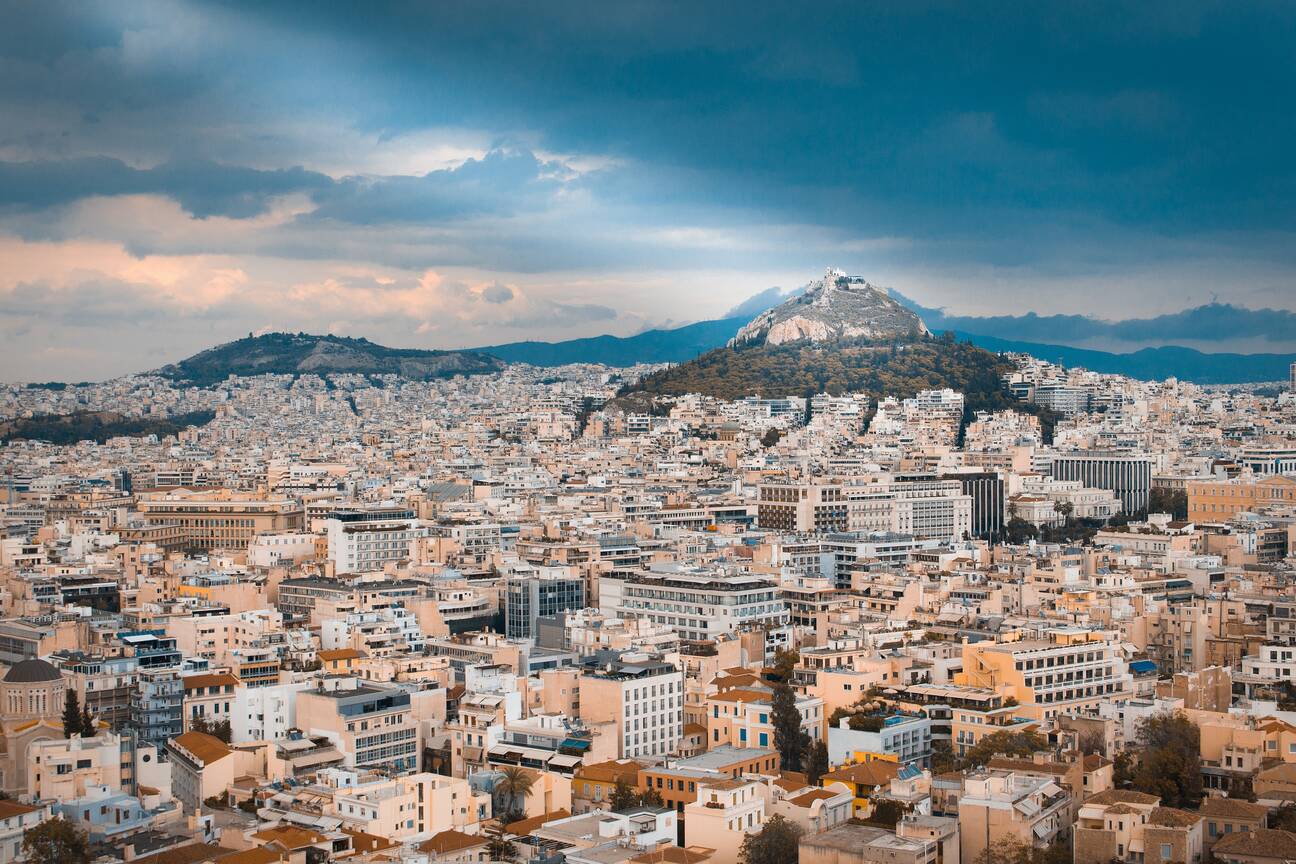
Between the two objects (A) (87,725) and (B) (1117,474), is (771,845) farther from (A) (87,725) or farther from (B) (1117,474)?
(B) (1117,474)

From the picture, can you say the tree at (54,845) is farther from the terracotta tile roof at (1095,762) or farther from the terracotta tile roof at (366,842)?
the terracotta tile roof at (1095,762)

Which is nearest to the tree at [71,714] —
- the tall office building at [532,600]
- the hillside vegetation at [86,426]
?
the tall office building at [532,600]

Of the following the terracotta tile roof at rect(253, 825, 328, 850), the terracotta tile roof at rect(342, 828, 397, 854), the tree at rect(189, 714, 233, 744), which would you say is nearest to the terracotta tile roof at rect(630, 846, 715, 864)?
the terracotta tile roof at rect(342, 828, 397, 854)

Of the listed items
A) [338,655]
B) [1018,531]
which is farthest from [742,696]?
[1018,531]

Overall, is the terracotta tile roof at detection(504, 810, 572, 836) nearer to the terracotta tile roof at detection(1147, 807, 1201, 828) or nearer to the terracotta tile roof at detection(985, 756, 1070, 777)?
the terracotta tile roof at detection(985, 756, 1070, 777)

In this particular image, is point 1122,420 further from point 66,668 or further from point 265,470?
point 66,668

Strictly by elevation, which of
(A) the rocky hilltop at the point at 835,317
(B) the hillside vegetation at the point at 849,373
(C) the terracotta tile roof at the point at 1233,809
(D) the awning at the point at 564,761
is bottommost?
(D) the awning at the point at 564,761

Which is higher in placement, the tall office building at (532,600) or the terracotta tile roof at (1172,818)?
the tall office building at (532,600)
